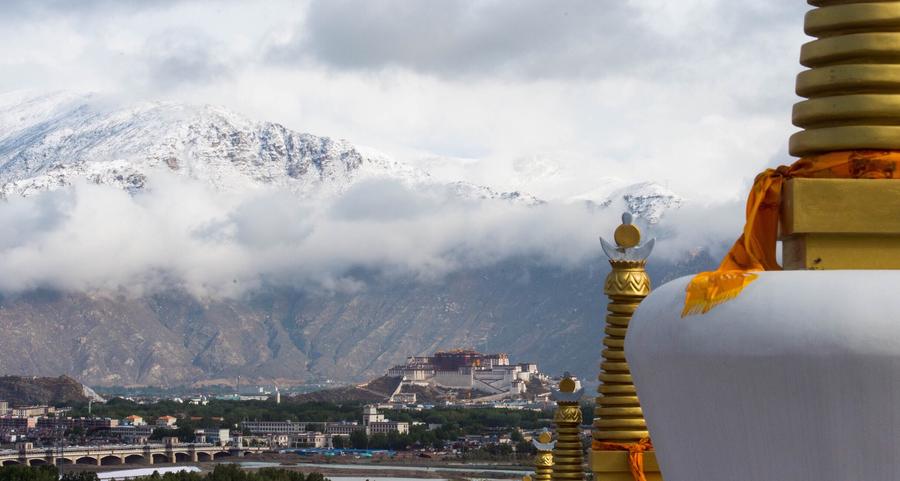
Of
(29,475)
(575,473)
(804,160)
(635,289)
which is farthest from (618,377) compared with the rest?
(29,475)

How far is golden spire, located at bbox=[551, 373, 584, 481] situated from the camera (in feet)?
82.1

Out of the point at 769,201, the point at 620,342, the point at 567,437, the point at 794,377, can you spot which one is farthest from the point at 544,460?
the point at 794,377

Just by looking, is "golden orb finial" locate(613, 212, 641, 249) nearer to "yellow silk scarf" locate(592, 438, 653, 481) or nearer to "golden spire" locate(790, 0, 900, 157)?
"yellow silk scarf" locate(592, 438, 653, 481)

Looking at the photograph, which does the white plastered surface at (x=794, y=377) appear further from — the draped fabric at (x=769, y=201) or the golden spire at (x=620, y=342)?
the golden spire at (x=620, y=342)

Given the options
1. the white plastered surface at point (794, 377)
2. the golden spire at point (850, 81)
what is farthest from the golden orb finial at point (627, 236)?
the white plastered surface at point (794, 377)

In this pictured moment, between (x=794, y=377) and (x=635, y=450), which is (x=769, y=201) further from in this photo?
(x=635, y=450)

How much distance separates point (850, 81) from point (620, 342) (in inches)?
367

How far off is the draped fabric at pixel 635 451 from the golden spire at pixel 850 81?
24.9 feet

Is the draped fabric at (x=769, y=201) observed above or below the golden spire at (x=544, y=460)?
above

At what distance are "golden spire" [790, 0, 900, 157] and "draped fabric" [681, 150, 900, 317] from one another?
3.1 inches

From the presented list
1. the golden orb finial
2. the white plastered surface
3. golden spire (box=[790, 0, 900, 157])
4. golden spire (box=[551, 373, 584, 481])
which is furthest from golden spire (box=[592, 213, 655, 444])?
the white plastered surface

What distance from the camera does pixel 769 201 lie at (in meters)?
9.49

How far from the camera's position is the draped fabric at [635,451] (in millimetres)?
16844

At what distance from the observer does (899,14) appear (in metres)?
9.57
